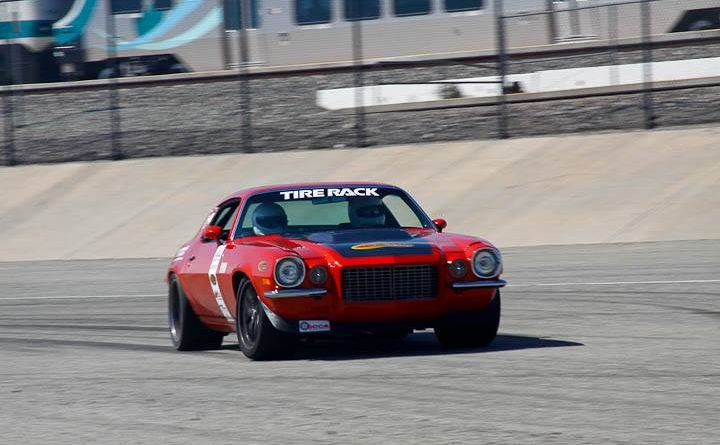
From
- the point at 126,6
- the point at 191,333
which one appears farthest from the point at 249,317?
the point at 126,6

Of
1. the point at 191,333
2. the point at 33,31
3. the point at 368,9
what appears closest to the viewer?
the point at 191,333

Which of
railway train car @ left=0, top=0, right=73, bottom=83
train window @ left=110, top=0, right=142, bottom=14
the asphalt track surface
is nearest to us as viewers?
the asphalt track surface

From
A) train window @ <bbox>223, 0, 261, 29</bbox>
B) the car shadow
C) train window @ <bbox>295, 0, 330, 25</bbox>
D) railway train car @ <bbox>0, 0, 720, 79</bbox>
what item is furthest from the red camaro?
A: train window @ <bbox>295, 0, 330, 25</bbox>

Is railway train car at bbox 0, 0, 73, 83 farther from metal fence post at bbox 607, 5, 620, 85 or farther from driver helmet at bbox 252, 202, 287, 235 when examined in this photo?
driver helmet at bbox 252, 202, 287, 235

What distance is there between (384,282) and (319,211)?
1269 mm

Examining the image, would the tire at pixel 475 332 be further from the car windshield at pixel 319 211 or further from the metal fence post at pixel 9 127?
the metal fence post at pixel 9 127

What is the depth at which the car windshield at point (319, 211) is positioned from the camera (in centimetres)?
1037

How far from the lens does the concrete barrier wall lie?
20.4 meters

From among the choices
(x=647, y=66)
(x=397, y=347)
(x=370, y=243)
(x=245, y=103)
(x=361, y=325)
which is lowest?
(x=397, y=347)

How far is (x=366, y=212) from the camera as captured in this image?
10.6 m

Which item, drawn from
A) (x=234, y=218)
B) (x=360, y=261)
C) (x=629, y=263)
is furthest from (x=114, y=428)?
(x=629, y=263)

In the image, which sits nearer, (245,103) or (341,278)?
(341,278)

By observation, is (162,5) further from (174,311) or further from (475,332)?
(475,332)

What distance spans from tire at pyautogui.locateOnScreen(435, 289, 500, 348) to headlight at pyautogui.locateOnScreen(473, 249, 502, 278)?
239 mm
